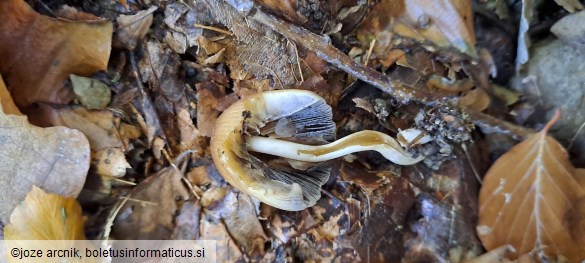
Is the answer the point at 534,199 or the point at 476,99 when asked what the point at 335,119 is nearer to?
the point at 476,99

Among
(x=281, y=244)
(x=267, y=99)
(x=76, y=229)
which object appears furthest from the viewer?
(x=281, y=244)

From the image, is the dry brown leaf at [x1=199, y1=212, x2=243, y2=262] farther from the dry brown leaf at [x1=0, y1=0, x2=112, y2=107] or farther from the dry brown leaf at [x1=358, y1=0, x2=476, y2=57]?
the dry brown leaf at [x1=358, y1=0, x2=476, y2=57]

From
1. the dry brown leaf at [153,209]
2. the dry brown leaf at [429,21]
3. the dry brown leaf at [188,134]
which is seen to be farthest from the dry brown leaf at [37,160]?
the dry brown leaf at [429,21]

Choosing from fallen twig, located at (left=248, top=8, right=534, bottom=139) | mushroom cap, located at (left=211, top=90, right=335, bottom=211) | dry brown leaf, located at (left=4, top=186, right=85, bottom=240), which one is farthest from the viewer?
fallen twig, located at (left=248, top=8, right=534, bottom=139)

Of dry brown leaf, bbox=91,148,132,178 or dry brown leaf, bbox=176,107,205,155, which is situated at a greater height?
dry brown leaf, bbox=176,107,205,155

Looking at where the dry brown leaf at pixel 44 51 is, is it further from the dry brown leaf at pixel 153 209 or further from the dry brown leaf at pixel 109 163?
the dry brown leaf at pixel 153 209

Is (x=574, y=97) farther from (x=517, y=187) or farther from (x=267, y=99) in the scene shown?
(x=267, y=99)

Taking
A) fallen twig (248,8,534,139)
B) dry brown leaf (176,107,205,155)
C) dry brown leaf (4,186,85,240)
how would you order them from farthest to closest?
1. dry brown leaf (176,107,205,155)
2. fallen twig (248,8,534,139)
3. dry brown leaf (4,186,85,240)

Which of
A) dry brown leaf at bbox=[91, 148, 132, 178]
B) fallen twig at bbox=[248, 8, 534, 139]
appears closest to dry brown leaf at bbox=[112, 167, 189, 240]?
dry brown leaf at bbox=[91, 148, 132, 178]

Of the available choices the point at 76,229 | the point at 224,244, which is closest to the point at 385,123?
the point at 224,244
